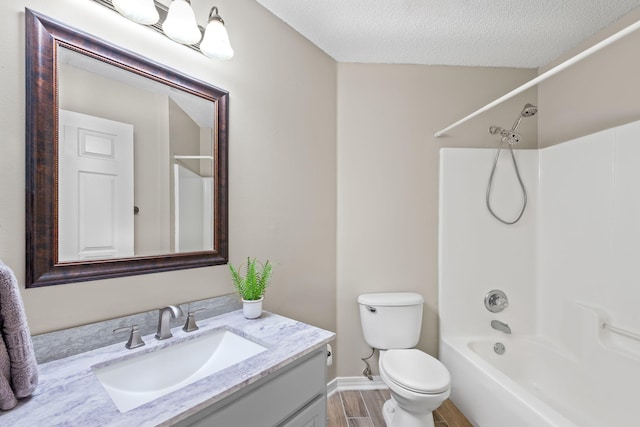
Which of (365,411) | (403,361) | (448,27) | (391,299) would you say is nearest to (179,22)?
(448,27)

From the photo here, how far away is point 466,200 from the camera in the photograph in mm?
2148

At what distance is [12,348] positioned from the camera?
26.8 inches

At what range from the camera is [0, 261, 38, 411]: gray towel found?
2.19ft

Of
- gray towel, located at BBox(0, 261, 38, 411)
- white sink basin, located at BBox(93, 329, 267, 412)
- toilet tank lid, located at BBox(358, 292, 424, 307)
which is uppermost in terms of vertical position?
gray towel, located at BBox(0, 261, 38, 411)

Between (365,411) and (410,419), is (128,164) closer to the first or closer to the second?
(410,419)

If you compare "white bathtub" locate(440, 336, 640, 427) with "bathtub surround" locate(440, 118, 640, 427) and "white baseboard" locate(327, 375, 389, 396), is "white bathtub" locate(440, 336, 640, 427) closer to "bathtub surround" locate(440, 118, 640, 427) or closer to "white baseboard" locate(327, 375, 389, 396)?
"bathtub surround" locate(440, 118, 640, 427)

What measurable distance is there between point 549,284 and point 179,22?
106 inches

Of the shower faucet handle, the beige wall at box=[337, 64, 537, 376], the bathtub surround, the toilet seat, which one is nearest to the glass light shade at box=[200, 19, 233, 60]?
the beige wall at box=[337, 64, 537, 376]

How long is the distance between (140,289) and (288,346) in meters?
0.62

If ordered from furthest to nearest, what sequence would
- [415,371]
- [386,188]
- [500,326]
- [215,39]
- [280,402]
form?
1. [386,188]
2. [500,326]
3. [415,371]
4. [215,39]
5. [280,402]

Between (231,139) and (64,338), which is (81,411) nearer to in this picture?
(64,338)

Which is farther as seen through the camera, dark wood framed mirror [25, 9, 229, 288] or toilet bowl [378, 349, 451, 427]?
toilet bowl [378, 349, 451, 427]

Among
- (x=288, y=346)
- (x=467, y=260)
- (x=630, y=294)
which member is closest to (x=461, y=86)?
(x=467, y=260)

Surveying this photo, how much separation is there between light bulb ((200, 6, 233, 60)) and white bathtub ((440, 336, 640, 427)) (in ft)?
6.85
